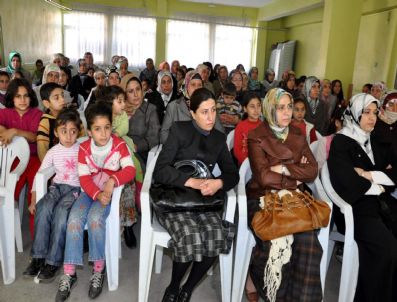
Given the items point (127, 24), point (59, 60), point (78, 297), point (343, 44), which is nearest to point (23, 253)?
point (78, 297)

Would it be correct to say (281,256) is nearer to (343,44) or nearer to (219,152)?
(219,152)

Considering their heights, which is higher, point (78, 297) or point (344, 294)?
point (344, 294)

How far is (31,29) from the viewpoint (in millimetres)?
7719

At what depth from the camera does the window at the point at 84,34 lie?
10766mm

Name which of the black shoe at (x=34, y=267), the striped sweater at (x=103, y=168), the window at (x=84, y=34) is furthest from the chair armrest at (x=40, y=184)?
the window at (x=84, y=34)

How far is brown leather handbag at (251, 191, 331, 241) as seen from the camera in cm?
185

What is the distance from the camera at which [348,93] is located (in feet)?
23.1

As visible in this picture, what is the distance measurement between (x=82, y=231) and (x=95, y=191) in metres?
0.25

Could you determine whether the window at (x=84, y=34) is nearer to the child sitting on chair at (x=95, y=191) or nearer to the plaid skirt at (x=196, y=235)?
the child sitting on chair at (x=95, y=191)

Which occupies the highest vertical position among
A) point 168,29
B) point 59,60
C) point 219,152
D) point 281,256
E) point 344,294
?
point 168,29

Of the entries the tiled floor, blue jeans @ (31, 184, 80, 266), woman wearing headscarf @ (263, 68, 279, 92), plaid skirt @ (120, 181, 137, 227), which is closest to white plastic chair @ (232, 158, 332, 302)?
the tiled floor

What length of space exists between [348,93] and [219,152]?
578 centimetres

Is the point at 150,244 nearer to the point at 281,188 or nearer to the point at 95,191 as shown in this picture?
the point at 95,191

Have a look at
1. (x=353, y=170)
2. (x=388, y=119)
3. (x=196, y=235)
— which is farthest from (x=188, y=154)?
(x=388, y=119)
